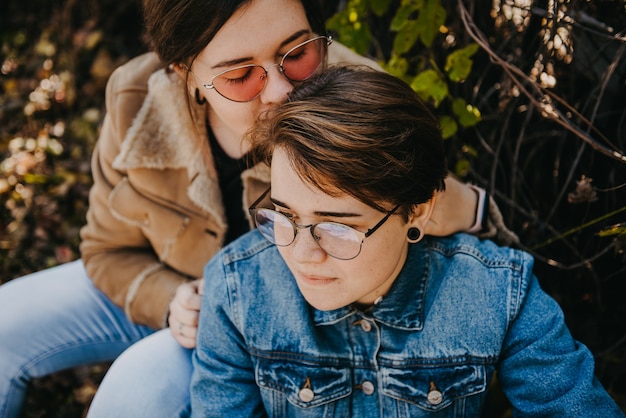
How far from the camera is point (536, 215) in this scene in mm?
2562

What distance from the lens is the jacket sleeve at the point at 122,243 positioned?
2377 mm

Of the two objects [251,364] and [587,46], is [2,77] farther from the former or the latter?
[587,46]

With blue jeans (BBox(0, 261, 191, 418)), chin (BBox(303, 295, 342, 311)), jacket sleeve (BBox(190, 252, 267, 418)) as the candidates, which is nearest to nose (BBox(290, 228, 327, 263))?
chin (BBox(303, 295, 342, 311))

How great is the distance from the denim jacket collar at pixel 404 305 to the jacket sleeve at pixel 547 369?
0.97 feet

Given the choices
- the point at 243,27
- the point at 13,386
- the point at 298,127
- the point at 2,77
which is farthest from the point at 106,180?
the point at 2,77

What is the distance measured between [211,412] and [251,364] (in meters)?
0.20

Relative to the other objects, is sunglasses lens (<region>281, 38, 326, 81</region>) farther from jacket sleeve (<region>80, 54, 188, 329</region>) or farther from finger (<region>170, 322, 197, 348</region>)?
finger (<region>170, 322, 197, 348</region>)

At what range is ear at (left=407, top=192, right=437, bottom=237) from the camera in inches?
69.9

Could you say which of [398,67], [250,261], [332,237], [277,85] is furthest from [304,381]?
[398,67]

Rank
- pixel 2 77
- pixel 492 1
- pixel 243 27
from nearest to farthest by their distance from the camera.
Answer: pixel 243 27, pixel 492 1, pixel 2 77

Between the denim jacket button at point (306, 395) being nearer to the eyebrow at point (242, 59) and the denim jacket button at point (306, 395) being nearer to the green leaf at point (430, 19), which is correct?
the eyebrow at point (242, 59)

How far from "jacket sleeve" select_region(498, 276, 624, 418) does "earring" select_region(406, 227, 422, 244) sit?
375 mm

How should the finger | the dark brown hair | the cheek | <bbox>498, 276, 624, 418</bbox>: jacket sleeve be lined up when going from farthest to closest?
the finger → the cheek → <bbox>498, 276, 624, 418</bbox>: jacket sleeve → the dark brown hair

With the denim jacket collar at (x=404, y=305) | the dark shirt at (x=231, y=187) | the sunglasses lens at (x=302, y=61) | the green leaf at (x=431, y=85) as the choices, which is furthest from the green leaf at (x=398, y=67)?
the denim jacket collar at (x=404, y=305)
